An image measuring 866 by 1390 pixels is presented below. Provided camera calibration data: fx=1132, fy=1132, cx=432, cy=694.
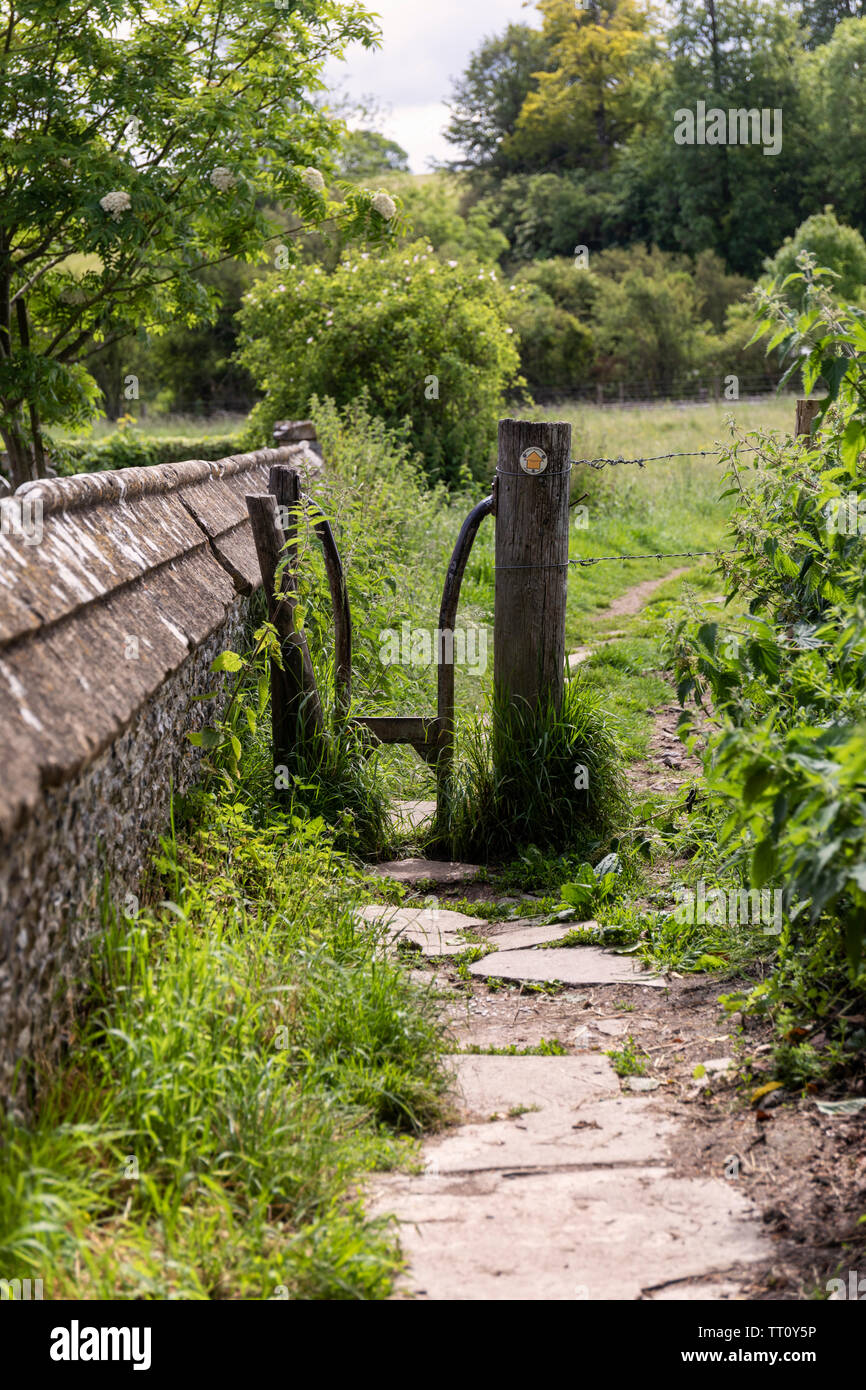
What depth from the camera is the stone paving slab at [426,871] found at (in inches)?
200

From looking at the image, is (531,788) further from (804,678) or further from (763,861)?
(763,861)

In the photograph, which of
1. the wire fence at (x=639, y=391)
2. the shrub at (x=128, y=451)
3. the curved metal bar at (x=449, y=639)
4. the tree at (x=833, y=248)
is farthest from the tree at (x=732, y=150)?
the curved metal bar at (x=449, y=639)

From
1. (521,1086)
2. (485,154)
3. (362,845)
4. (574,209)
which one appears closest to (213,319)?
(362,845)

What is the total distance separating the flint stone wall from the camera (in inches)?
92.3

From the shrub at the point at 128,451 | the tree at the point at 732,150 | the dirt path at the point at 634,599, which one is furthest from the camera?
the tree at the point at 732,150

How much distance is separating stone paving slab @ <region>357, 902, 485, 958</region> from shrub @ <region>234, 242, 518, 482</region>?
11909 millimetres

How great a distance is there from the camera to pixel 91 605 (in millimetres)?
3215

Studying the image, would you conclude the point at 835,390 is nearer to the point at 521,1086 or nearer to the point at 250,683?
the point at 521,1086

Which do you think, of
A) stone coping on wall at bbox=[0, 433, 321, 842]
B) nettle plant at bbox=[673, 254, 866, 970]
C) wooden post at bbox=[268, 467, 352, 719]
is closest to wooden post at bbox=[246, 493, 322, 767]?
wooden post at bbox=[268, 467, 352, 719]

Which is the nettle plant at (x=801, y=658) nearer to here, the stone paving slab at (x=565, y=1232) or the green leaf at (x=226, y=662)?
the stone paving slab at (x=565, y=1232)

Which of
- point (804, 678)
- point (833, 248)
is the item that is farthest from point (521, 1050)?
point (833, 248)

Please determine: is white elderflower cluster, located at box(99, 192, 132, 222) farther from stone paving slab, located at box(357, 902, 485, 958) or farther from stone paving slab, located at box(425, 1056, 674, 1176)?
stone paving slab, located at box(425, 1056, 674, 1176)

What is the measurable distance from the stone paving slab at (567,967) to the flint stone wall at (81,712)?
1.36 m

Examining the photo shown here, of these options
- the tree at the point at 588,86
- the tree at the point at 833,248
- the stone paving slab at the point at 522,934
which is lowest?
the stone paving slab at the point at 522,934
